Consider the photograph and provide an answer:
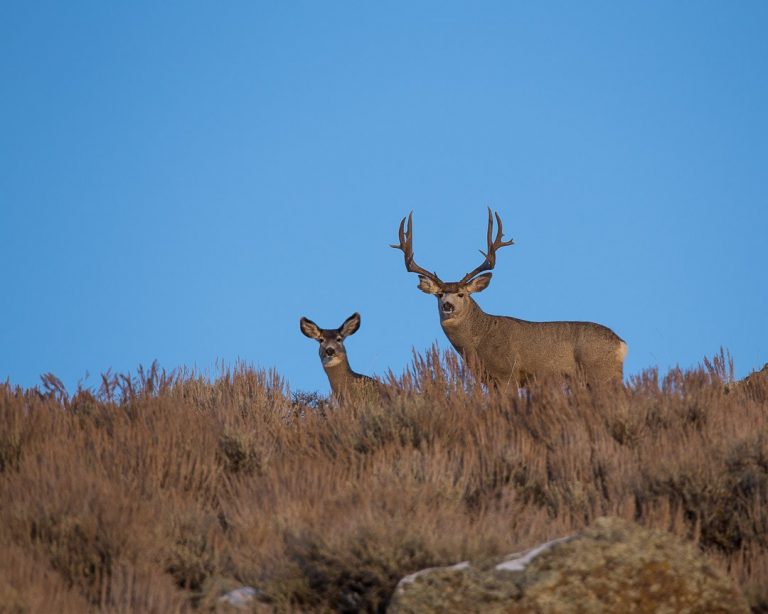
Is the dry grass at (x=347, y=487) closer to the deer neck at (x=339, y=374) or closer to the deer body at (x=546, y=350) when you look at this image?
the deer neck at (x=339, y=374)

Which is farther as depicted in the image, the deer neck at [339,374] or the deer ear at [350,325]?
the deer ear at [350,325]

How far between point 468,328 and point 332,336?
184 cm

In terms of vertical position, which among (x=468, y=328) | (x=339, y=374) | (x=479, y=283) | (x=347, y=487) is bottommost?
(x=347, y=487)

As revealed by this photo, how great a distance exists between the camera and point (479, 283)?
561 inches

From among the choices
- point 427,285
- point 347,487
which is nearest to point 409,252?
point 427,285

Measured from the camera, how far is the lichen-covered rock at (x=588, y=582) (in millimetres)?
4758

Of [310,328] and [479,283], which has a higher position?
[479,283]

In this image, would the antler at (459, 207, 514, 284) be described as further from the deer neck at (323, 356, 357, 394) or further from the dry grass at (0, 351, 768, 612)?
the dry grass at (0, 351, 768, 612)

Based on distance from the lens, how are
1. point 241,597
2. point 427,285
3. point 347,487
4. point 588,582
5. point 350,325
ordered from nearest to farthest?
point 588,582 → point 241,597 → point 347,487 → point 350,325 → point 427,285

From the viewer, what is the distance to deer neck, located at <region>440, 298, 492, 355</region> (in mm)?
13734

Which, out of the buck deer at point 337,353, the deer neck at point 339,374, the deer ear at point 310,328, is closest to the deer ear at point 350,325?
the buck deer at point 337,353

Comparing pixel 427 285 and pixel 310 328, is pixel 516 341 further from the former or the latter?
pixel 310 328

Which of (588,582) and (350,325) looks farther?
(350,325)

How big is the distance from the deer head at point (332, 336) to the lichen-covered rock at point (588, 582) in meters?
7.94
